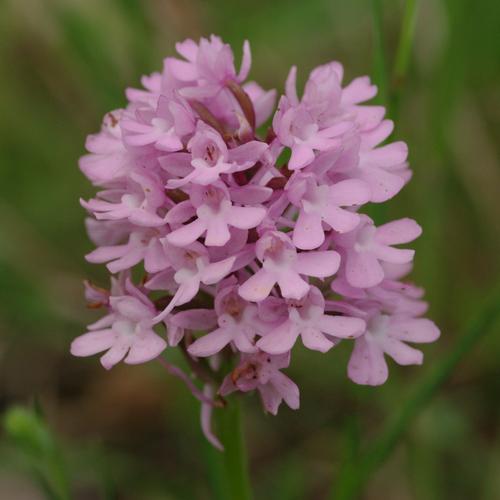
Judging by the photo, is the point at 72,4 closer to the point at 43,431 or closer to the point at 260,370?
the point at 43,431

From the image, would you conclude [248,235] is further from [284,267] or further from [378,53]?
[378,53]

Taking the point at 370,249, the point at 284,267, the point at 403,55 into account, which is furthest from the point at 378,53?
the point at 284,267

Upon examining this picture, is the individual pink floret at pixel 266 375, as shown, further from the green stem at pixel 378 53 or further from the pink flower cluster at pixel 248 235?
the green stem at pixel 378 53

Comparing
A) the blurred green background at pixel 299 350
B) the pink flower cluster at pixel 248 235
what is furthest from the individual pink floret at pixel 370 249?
the blurred green background at pixel 299 350

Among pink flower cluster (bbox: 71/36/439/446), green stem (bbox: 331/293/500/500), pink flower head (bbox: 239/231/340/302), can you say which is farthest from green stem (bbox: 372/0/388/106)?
pink flower head (bbox: 239/231/340/302)

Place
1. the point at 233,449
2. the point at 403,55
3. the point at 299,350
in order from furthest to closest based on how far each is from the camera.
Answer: the point at 299,350
the point at 403,55
the point at 233,449
